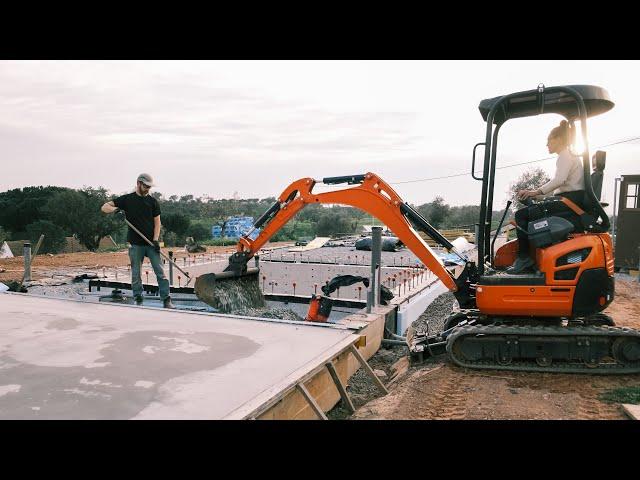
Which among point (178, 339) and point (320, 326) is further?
point (320, 326)

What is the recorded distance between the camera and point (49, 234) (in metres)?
29.7

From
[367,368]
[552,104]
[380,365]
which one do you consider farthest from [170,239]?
[552,104]

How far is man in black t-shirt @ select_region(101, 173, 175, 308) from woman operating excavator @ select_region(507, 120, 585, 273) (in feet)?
17.2

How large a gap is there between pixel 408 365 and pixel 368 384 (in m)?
0.59

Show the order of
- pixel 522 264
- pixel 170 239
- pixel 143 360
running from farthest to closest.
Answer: pixel 170 239
pixel 522 264
pixel 143 360

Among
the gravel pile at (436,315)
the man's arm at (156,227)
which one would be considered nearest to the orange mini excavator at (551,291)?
the gravel pile at (436,315)

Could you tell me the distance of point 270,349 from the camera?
14.8 feet

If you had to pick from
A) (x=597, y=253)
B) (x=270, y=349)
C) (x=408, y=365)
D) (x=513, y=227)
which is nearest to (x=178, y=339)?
(x=270, y=349)

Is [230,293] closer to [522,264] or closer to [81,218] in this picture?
[522,264]

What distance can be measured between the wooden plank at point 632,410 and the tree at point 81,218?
33.9 m

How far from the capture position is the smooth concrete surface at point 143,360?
10.2ft

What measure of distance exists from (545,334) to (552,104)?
8.48 feet

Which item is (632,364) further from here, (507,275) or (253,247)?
(253,247)

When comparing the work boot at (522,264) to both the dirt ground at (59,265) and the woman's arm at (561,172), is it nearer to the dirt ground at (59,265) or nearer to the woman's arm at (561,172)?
the woman's arm at (561,172)
